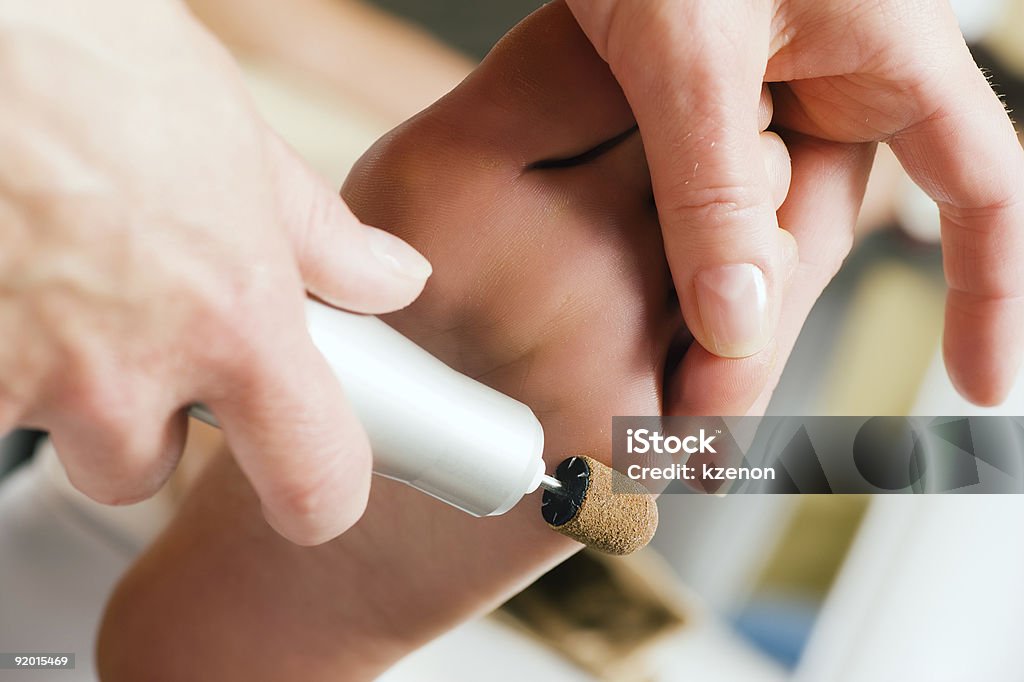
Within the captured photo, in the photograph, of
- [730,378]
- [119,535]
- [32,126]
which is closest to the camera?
[32,126]

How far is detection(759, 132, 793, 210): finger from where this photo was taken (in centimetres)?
51

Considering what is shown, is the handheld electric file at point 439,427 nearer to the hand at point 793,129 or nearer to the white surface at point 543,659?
the hand at point 793,129

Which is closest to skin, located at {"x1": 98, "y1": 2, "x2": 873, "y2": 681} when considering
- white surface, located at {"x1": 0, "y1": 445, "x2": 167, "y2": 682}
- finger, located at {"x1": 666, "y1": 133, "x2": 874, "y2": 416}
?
finger, located at {"x1": 666, "y1": 133, "x2": 874, "y2": 416}

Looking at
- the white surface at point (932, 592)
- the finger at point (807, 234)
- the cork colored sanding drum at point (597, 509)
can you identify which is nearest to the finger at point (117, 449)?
the cork colored sanding drum at point (597, 509)

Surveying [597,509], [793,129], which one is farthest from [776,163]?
[597,509]

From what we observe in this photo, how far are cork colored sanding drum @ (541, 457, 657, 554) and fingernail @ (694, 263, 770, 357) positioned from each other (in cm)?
8

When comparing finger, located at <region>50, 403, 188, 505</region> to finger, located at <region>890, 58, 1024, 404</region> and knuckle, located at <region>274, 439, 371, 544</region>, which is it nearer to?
knuckle, located at <region>274, 439, 371, 544</region>

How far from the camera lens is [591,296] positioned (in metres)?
0.50

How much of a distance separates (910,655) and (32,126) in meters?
0.86

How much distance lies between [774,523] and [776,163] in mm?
506

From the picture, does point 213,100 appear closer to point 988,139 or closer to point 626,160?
point 626,160

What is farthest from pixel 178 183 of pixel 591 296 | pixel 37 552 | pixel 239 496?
pixel 37 552

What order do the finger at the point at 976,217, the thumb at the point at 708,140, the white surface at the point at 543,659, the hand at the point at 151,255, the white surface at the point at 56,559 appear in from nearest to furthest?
the hand at the point at 151,255, the thumb at the point at 708,140, the finger at the point at 976,217, the white surface at the point at 56,559, the white surface at the point at 543,659

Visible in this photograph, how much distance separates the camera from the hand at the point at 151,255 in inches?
9.4
